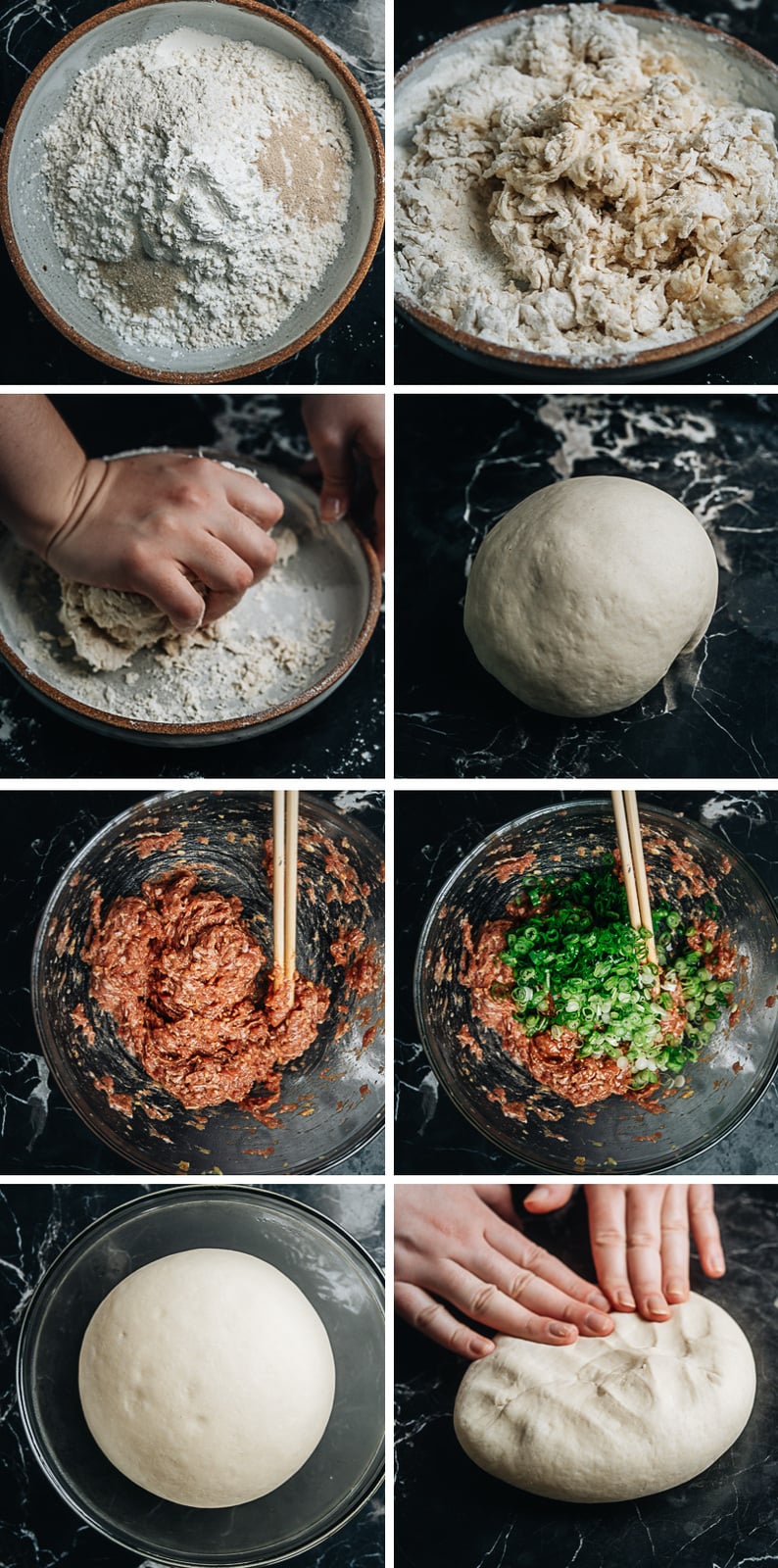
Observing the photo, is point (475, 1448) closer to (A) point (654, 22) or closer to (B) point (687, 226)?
(B) point (687, 226)

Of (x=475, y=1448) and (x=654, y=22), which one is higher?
(x=654, y=22)

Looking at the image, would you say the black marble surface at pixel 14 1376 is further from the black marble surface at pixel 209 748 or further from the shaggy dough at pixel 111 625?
the shaggy dough at pixel 111 625

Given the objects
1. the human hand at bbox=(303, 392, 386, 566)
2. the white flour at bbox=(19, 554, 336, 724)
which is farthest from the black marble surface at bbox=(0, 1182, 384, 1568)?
the human hand at bbox=(303, 392, 386, 566)

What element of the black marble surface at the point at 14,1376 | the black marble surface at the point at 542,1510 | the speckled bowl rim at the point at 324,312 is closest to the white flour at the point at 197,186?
the speckled bowl rim at the point at 324,312

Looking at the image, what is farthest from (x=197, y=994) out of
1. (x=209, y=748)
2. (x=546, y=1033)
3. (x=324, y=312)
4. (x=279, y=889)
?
(x=324, y=312)

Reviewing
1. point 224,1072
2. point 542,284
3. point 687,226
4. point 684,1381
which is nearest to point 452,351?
point 542,284

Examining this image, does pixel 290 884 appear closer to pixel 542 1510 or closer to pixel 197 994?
pixel 197 994

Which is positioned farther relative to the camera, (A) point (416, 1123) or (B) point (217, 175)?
(A) point (416, 1123)
